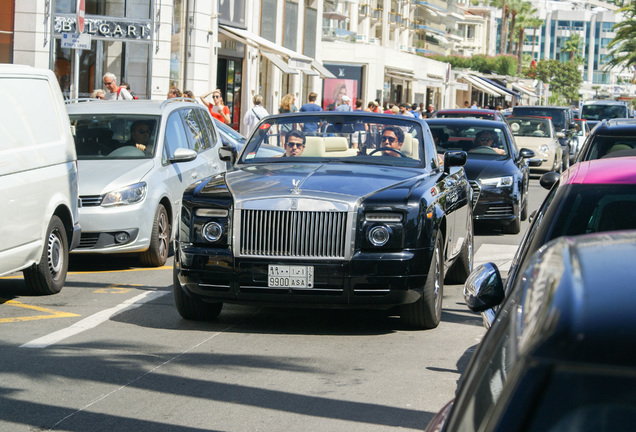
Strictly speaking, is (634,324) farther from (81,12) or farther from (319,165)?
(81,12)

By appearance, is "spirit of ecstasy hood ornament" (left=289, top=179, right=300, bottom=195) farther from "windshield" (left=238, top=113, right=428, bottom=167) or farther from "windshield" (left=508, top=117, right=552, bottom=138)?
"windshield" (left=508, top=117, right=552, bottom=138)

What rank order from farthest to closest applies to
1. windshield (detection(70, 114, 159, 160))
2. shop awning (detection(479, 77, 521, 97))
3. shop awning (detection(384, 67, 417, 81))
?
shop awning (detection(479, 77, 521, 97)) → shop awning (detection(384, 67, 417, 81)) → windshield (detection(70, 114, 159, 160))

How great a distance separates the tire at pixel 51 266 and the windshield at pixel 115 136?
2.23 metres

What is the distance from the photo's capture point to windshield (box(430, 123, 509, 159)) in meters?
15.8

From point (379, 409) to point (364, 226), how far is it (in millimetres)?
1971

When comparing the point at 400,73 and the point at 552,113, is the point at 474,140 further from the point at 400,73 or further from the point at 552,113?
the point at 400,73

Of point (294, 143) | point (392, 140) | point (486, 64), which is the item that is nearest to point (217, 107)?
point (294, 143)

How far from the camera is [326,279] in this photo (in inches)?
284

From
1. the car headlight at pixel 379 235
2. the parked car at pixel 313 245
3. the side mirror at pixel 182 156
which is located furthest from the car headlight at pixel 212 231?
the side mirror at pixel 182 156

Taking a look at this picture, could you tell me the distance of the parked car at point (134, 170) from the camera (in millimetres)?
10461

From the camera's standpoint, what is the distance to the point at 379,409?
5.46 metres

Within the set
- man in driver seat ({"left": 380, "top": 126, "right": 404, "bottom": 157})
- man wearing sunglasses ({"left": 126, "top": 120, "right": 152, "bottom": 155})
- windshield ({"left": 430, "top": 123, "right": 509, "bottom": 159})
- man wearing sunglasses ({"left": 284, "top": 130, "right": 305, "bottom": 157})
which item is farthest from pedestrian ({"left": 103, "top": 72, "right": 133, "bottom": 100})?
man in driver seat ({"left": 380, "top": 126, "right": 404, "bottom": 157})

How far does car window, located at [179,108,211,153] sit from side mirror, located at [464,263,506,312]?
29.2ft

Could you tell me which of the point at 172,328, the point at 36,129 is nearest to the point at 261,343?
the point at 172,328
